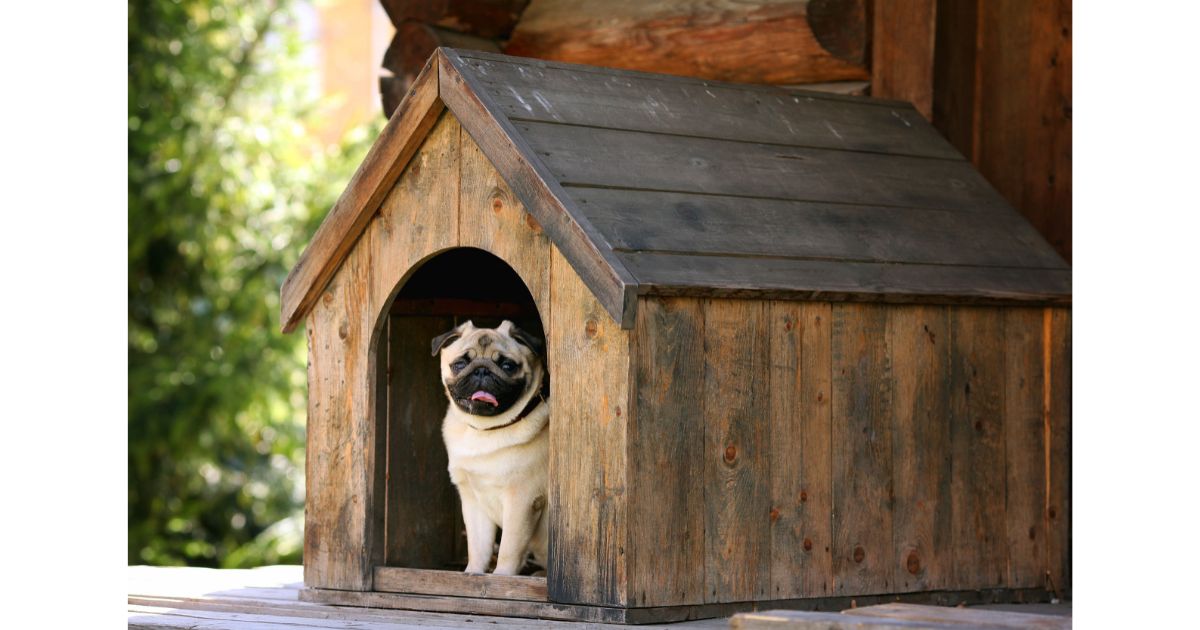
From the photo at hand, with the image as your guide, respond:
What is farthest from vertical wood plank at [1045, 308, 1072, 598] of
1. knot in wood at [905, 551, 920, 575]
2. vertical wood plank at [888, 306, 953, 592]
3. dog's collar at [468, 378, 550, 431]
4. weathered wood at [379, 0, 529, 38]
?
weathered wood at [379, 0, 529, 38]

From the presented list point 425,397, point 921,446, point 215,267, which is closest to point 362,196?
point 425,397

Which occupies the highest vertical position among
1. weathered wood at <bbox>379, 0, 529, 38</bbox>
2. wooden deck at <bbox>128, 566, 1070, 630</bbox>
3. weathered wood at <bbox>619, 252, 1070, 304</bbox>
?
weathered wood at <bbox>379, 0, 529, 38</bbox>

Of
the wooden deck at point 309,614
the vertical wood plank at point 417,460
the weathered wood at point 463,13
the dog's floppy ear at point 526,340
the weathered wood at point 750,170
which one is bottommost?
the wooden deck at point 309,614

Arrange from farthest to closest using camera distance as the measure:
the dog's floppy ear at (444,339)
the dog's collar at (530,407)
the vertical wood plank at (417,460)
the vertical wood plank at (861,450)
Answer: the vertical wood plank at (417,460) → the dog's floppy ear at (444,339) → the dog's collar at (530,407) → the vertical wood plank at (861,450)

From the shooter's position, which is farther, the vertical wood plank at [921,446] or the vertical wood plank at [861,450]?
the vertical wood plank at [921,446]

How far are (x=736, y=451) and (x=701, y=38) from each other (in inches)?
97.8

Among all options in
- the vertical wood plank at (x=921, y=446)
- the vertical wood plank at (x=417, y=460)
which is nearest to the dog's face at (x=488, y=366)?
the vertical wood plank at (x=417, y=460)

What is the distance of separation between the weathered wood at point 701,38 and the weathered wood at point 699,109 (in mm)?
500

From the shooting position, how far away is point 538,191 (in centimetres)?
452

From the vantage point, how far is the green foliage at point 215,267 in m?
11.3

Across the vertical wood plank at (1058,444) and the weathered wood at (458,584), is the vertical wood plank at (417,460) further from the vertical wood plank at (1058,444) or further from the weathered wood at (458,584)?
the vertical wood plank at (1058,444)

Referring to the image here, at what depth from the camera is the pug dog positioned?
503 cm

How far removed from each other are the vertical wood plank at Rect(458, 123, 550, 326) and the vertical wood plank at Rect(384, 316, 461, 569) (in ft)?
2.97

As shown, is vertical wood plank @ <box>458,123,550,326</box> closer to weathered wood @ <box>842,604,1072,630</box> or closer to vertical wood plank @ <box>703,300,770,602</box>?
vertical wood plank @ <box>703,300,770,602</box>
